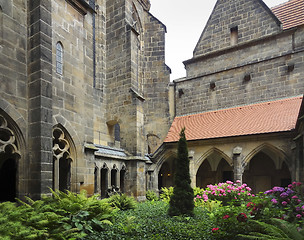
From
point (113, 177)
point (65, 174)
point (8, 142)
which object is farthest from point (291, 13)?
point (8, 142)

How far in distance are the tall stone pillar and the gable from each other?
13153 millimetres

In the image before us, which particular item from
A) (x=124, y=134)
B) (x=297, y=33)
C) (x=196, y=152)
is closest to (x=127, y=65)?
(x=124, y=134)

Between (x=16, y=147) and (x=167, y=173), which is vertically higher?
(x=16, y=147)

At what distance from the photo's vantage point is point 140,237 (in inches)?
232

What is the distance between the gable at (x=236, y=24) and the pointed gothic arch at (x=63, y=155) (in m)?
13.3

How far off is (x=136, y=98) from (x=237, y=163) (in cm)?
607

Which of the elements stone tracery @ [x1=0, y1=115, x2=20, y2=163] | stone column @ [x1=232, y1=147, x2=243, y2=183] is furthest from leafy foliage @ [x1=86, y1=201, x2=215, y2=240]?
stone column @ [x1=232, y1=147, x2=243, y2=183]

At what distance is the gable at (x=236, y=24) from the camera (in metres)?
15.8

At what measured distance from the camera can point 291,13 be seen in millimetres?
16203

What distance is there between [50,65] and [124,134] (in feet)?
21.3

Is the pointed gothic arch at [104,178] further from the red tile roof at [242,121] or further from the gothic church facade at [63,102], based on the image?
the red tile roof at [242,121]

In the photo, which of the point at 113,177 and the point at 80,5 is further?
the point at 113,177

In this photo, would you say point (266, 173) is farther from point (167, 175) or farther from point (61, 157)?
point (61, 157)

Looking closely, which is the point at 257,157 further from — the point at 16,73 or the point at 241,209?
the point at 16,73
